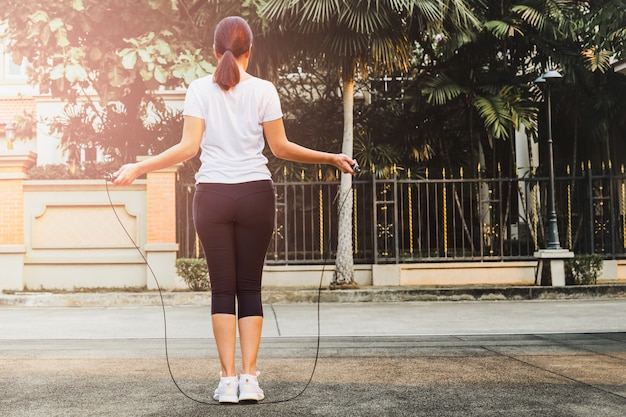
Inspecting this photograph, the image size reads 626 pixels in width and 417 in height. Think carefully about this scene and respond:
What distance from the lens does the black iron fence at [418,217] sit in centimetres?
1420

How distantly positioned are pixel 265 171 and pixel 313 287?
9640 mm

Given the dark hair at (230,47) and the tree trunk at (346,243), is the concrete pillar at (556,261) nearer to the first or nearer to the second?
the tree trunk at (346,243)

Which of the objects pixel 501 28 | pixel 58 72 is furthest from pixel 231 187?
pixel 501 28

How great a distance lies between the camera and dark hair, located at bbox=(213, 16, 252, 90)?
4086mm

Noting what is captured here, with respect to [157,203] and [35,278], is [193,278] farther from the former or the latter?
[35,278]

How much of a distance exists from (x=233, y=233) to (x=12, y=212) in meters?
10.6

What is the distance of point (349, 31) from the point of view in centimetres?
1305

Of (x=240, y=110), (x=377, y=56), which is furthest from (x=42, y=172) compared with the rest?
(x=240, y=110)

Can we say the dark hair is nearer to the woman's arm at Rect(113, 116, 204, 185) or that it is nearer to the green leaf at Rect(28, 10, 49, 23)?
the woman's arm at Rect(113, 116, 204, 185)

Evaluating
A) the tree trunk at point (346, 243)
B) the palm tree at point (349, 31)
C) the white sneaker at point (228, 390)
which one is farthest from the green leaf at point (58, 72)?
the white sneaker at point (228, 390)

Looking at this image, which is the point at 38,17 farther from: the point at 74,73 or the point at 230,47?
the point at 230,47

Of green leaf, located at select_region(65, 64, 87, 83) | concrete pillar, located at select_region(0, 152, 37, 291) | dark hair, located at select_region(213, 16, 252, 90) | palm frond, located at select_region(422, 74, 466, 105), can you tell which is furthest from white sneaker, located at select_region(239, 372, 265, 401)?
palm frond, located at select_region(422, 74, 466, 105)

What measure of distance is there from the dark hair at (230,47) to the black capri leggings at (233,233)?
531mm

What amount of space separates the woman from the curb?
8172mm
